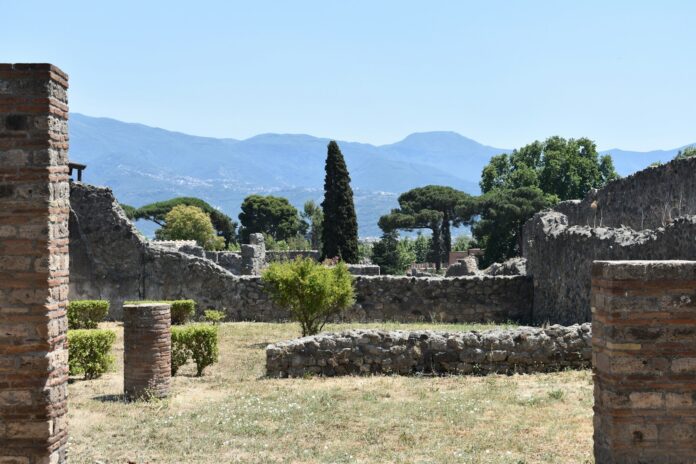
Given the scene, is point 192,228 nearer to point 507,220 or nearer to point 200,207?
point 200,207

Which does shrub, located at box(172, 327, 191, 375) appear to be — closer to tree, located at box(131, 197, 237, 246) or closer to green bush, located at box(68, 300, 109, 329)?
green bush, located at box(68, 300, 109, 329)

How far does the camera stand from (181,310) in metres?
21.9

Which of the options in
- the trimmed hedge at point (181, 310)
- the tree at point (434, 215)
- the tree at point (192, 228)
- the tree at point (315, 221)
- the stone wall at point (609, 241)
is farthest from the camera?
the tree at point (315, 221)

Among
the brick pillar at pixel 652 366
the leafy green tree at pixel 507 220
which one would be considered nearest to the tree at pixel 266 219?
the leafy green tree at pixel 507 220

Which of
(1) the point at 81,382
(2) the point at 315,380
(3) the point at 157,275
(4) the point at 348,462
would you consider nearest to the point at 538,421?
(4) the point at 348,462

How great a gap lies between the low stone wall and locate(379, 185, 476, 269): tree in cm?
5808

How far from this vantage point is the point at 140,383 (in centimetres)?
1159

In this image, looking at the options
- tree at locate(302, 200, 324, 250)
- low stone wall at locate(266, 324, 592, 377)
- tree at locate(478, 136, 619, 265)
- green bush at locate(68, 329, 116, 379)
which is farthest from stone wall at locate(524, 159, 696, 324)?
tree at locate(302, 200, 324, 250)

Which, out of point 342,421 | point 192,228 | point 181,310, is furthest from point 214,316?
point 192,228

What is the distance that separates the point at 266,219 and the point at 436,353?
7891 centimetres

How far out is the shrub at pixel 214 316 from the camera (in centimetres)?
2155

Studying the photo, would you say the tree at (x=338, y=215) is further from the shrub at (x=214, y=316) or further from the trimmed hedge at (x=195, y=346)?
the trimmed hedge at (x=195, y=346)

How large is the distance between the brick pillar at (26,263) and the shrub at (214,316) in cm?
1460

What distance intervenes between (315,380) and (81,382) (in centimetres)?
393
